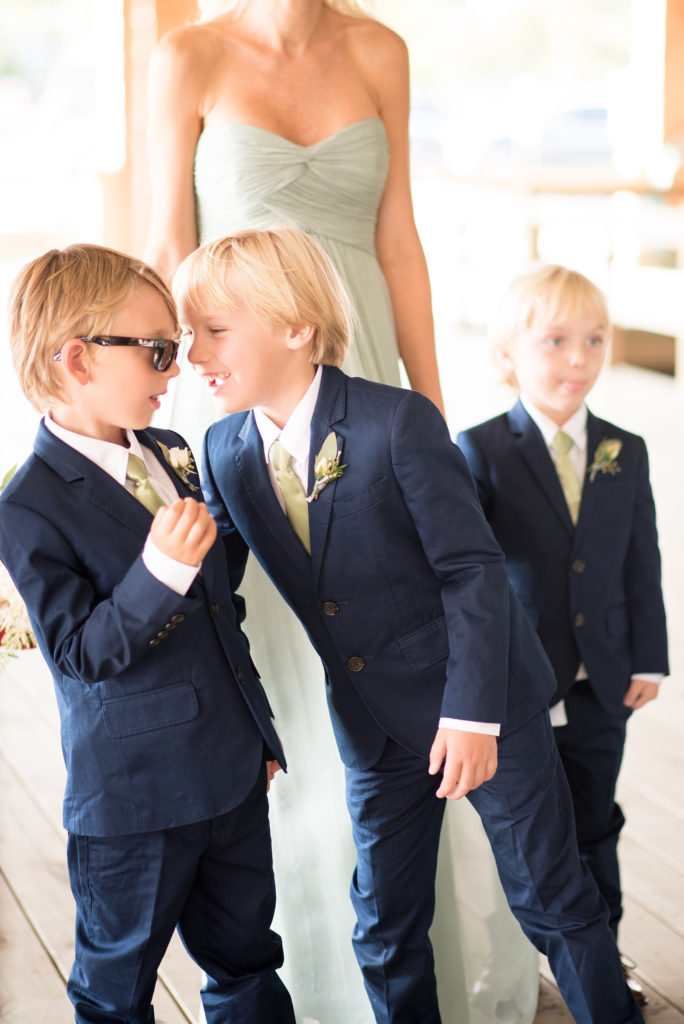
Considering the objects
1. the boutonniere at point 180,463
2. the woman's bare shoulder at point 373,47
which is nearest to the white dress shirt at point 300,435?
the boutonniere at point 180,463

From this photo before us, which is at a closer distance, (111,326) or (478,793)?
(111,326)

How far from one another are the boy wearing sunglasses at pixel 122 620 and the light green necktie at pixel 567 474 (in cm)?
71

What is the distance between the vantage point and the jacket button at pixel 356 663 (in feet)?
5.36

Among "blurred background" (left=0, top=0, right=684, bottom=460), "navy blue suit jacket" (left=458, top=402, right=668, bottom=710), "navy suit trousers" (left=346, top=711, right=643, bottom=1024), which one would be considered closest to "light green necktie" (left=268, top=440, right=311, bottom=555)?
"navy suit trousers" (left=346, top=711, right=643, bottom=1024)

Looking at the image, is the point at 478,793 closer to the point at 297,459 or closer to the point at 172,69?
the point at 297,459

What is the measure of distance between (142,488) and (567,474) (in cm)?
84

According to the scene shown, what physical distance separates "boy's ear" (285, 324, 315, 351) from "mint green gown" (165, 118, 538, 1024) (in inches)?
18.6

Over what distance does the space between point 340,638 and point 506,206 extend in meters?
9.19

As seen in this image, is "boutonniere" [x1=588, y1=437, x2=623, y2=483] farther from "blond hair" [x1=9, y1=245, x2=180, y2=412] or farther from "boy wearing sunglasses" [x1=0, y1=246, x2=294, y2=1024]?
"blond hair" [x1=9, y1=245, x2=180, y2=412]

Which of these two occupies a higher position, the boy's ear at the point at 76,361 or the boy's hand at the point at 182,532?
the boy's ear at the point at 76,361

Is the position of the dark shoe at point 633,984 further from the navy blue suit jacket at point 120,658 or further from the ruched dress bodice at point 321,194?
the ruched dress bodice at point 321,194

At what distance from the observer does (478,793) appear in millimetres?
1719

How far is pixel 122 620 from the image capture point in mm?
1392

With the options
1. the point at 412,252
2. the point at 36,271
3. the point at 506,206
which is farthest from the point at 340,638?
the point at 506,206
